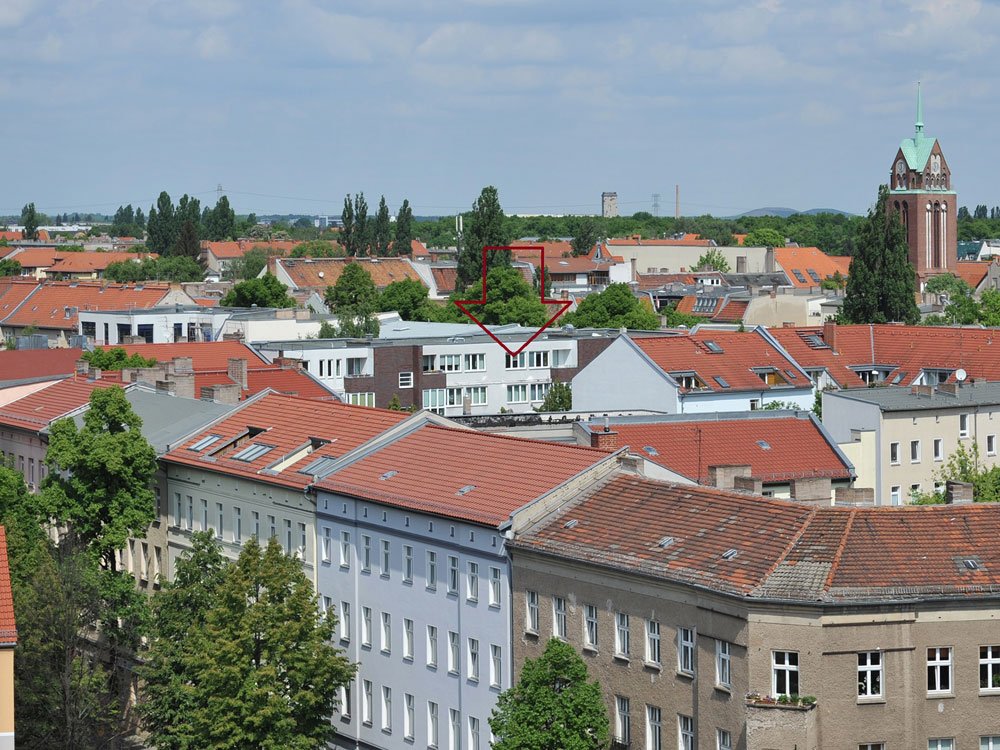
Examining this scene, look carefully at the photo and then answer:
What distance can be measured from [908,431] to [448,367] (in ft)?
126

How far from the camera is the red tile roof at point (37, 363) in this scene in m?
102

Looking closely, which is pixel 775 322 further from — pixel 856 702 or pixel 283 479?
pixel 856 702

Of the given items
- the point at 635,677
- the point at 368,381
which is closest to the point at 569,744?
the point at 635,677

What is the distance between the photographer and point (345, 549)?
5919 cm

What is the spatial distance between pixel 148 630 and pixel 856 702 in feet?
77.3

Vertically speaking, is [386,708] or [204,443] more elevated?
[204,443]

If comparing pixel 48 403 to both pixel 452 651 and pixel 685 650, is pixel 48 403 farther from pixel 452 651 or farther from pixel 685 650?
pixel 685 650

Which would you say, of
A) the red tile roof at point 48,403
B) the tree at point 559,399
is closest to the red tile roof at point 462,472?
the red tile roof at point 48,403

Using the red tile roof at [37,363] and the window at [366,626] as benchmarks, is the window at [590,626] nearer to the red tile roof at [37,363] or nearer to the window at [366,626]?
the window at [366,626]


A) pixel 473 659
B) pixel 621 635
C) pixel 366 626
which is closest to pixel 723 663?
pixel 621 635

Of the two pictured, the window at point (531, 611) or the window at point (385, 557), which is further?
the window at point (385, 557)

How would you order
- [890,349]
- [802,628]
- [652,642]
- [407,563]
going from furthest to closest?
[890,349] < [407,563] < [652,642] < [802,628]

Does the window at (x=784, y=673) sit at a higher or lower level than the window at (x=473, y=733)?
higher

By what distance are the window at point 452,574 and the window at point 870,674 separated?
14.5 m
